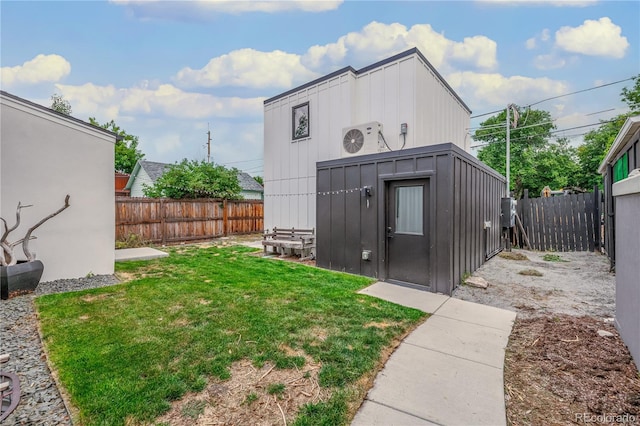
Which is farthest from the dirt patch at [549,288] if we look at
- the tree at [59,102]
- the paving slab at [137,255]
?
the tree at [59,102]

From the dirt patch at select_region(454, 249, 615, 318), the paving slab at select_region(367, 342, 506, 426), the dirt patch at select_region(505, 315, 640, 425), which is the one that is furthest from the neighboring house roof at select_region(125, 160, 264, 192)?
the dirt patch at select_region(505, 315, 640, 425)

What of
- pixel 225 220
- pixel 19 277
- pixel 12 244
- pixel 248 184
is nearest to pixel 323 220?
pixel 19 277

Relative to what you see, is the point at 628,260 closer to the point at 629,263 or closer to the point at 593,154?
the point at 629,263

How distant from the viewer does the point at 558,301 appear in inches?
165

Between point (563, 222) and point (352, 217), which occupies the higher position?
point (352, 217)

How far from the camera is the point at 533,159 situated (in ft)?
62.4

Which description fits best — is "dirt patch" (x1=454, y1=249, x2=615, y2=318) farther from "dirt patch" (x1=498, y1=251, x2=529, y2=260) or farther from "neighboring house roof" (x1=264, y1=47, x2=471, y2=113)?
"neighboring house roof" (x1=264, y1=47, x2=471, y2=113)

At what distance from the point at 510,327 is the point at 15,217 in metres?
7.16

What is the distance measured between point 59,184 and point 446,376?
6309mm

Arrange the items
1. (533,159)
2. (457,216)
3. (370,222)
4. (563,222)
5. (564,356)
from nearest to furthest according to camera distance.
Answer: (564,356)
(457,216)
(370,222)
(563,222)
(533,159)

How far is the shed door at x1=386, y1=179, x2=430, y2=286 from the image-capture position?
4679 mm

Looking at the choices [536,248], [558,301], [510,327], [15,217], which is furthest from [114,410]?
[536,248]

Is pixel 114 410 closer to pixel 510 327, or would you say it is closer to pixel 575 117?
pixel 510 327

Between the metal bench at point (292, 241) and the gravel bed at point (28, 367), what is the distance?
15.1 feet
